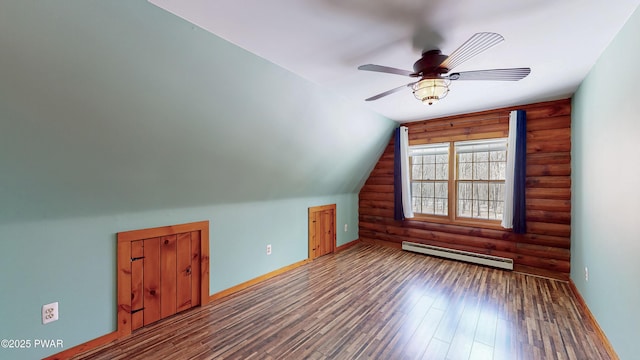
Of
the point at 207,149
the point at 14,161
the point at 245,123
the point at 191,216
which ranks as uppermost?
the point at 245,123

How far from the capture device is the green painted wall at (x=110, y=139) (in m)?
1.39

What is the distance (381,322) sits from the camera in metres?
2.41

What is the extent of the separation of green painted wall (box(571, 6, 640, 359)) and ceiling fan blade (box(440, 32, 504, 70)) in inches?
42.3

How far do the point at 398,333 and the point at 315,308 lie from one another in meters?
0.86

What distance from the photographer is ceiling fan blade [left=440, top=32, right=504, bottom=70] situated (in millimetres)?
1300

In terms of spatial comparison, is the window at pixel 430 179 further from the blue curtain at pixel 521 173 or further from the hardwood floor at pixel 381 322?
the hardwood floor at pixel 381 322

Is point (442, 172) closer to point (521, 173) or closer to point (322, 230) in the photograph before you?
point (521, 173)

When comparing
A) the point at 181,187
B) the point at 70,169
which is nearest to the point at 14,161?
the point at 70,169

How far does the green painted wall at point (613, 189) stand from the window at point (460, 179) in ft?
3.83

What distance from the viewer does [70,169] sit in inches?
70.2

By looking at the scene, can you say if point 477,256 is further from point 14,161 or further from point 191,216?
point 14,161

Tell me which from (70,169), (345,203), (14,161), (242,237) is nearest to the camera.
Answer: (14,161)

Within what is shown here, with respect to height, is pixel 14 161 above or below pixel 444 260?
above

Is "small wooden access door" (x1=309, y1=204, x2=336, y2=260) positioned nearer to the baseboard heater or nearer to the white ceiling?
the baseboard heater
